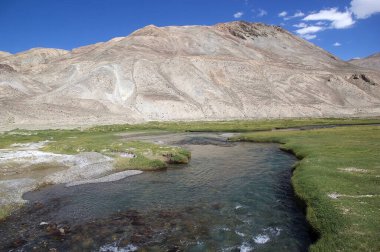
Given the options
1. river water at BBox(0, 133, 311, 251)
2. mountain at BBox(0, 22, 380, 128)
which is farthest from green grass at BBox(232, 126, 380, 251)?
mountain at BBox(0, 22, 380, 128)

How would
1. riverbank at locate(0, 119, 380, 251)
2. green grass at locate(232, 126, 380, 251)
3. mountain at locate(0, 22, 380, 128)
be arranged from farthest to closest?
1. mountain at locate(0, 22, 380, 128)
2. riverbank at locate(0, 119, 380, 251)
3. green grass at locate(232, 126, 380, 251)

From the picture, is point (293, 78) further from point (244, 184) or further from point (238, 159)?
point (244, 184)

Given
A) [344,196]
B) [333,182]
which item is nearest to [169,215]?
[344,196]

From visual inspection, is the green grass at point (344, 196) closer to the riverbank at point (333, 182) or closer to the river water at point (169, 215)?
the riverbank at point (333, 182)

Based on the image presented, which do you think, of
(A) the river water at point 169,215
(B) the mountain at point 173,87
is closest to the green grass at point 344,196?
(A) the river water at point 169,215

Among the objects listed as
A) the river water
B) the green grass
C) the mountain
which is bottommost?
the river water

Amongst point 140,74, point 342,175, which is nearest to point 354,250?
point 342,175

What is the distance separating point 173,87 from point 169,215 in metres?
114

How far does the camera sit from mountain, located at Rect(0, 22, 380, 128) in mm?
110000

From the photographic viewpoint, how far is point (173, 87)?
134 meters

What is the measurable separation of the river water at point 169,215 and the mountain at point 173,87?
229ft

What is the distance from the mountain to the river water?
69743mm

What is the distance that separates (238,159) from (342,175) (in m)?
15.8

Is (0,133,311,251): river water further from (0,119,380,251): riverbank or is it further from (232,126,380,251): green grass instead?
(0,119,380,251): riverbank
